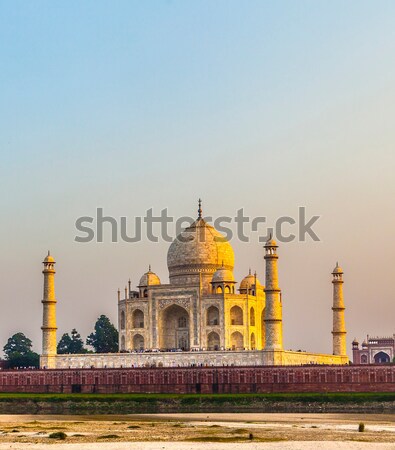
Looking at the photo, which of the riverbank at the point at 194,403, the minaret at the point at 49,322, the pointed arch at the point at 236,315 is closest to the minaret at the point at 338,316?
the pointed arch at the point at 236,315

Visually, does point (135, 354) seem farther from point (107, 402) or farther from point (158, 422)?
point (158, 422)

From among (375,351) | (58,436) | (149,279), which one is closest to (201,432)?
(58,436)

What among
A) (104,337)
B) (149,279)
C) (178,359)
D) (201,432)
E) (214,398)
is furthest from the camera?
(104,337)

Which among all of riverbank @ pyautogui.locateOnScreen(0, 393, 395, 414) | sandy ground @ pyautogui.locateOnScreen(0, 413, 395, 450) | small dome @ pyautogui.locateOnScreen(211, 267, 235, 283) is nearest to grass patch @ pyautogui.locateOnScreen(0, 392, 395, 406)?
riverbank @ pyautogui.locateOnScreen(0, 393, 395, 414)

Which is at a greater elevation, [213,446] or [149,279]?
[149,279]

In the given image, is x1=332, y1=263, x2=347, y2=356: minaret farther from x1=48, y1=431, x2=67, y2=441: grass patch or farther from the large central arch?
x1=48, y1=431, x2=67, y2=441: grass patch

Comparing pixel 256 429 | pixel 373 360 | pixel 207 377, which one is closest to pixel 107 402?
pixel 207 377

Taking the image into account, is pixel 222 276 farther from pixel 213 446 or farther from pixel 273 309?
pixel 213 446
